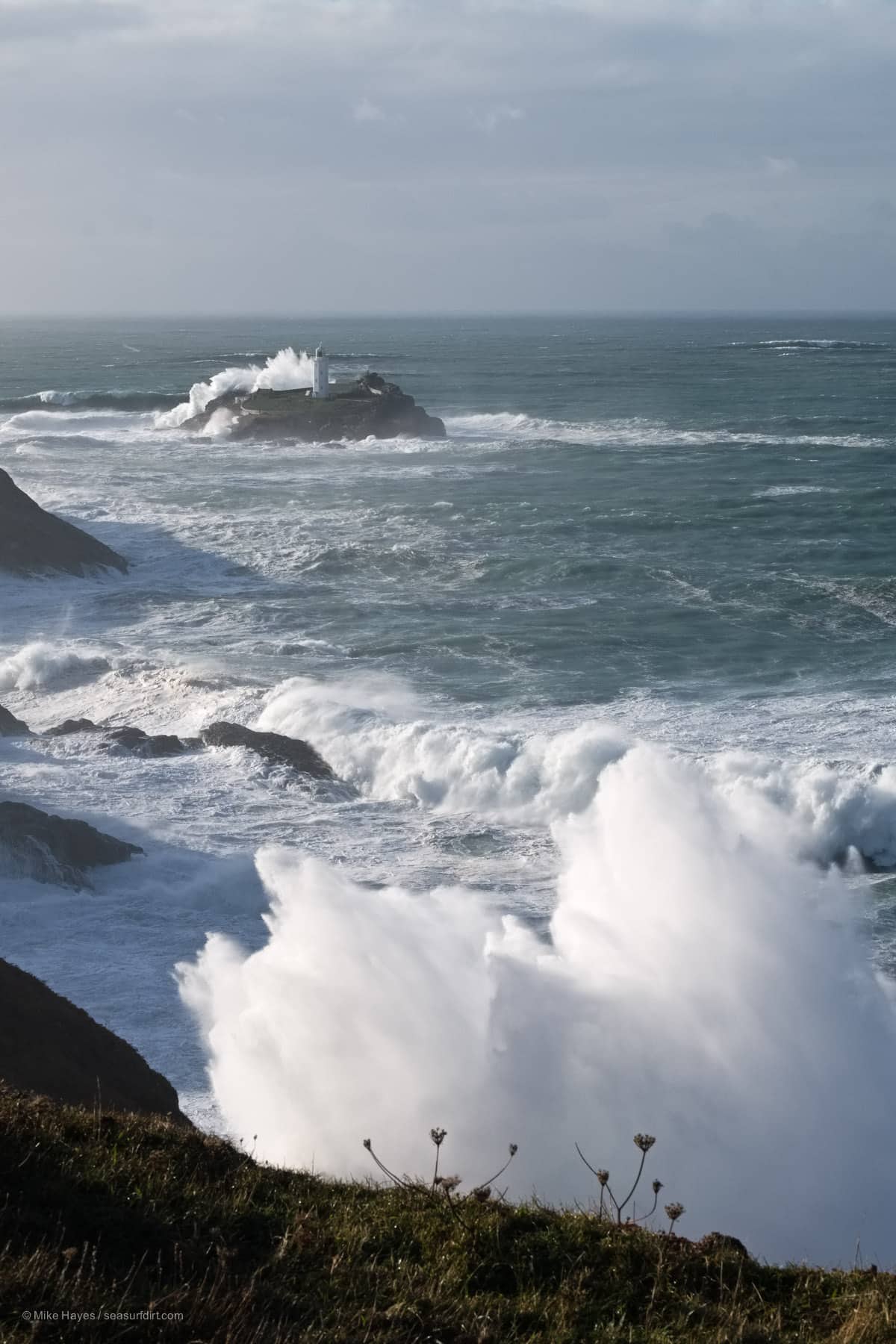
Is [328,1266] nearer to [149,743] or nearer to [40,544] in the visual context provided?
[149,743]

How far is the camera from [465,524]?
38.8 meters

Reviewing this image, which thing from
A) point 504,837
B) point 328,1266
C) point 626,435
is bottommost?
point 504,837

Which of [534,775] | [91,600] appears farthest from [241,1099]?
[91,600]

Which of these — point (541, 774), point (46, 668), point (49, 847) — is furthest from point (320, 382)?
point (49, 847)

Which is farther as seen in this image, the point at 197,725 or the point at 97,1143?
the point at 197,725

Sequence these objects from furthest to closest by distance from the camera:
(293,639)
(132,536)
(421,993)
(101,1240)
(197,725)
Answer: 1. (132,536)
2. (293,639)
3. (197,725)
4. (421,993)
5. (101,1240)

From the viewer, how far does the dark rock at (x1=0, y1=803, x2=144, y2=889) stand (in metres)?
14.4

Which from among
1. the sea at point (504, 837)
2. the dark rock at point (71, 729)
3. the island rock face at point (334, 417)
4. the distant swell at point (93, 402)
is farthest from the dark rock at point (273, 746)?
the distant swell at point (93, 402)

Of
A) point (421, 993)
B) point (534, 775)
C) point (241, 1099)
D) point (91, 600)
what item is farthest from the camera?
point (91, 600)

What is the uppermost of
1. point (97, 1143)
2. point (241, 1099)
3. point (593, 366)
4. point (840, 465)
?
point (593, 366)

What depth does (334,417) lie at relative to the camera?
60.3 m

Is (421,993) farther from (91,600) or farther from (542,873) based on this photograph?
(91,600)

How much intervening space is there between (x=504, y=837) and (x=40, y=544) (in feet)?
65.4

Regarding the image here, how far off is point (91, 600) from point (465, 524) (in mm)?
13095
